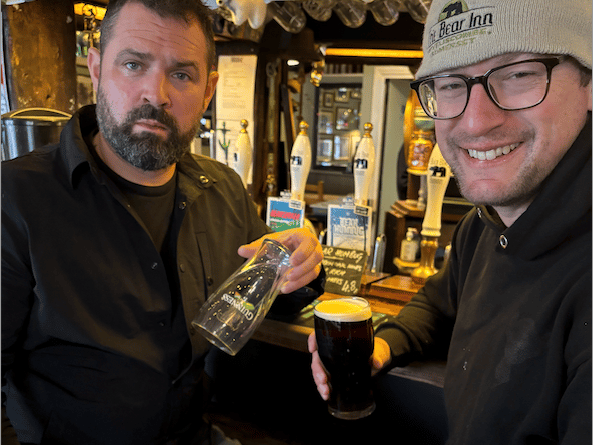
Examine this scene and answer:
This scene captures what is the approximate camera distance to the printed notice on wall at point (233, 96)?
125 inches

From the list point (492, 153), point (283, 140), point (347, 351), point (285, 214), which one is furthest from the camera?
point (283, 140)

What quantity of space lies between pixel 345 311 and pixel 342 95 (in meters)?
8.67

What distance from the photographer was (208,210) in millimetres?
1668

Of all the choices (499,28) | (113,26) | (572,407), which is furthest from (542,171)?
(113,26)

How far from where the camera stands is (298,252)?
1.34 metres

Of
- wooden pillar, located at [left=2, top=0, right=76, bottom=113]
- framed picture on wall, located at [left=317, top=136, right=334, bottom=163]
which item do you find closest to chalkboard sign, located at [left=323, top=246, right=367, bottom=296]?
wooden pillar, located at [left=2, top=0, right=76, bottom=113]

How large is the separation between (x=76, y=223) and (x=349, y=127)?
8.72 metres

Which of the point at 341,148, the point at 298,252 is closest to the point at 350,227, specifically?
the point at 298,252

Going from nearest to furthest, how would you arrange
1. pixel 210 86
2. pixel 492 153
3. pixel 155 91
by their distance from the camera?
pixel 492 153, pixel 155 91, pixel 210 86

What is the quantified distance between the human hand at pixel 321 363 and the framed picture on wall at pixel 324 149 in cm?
890

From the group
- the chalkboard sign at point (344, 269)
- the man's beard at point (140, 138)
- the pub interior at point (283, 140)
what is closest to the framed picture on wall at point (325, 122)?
the pub interior at point (283, 140)

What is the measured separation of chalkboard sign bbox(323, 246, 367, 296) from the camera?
199cm

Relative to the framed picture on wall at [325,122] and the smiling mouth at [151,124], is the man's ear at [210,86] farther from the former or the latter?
the framed picture on wall at [325,122]

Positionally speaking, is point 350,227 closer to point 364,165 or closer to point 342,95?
point 364,165
